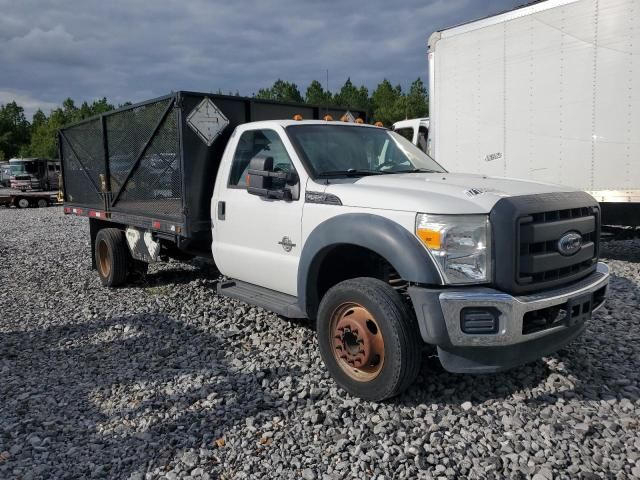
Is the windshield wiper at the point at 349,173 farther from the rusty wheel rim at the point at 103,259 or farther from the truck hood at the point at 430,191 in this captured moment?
the rusty wheel rim at the point at 103,259

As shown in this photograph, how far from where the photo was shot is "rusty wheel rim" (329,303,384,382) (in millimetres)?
3617

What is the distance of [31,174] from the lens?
35906mm

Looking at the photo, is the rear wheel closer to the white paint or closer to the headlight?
the white paint

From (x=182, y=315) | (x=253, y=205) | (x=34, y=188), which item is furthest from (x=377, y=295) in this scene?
(x=34, y=188)

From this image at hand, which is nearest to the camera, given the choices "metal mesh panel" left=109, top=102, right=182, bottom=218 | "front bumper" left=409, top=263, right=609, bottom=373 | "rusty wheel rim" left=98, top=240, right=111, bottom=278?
"front bumper" left=409, top=263, right=609, bottom=373

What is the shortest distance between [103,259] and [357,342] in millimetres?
5239

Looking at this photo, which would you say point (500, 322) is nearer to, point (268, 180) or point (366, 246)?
point (366, 246)

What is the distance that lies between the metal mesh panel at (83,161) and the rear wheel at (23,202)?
2059 centimetres

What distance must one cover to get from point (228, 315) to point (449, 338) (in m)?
3.10

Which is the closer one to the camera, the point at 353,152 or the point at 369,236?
the point at 369,236

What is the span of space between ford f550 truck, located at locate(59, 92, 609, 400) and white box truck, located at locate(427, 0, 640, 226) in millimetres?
3356

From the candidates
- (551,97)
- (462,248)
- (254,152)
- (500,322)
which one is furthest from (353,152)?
(551,97)

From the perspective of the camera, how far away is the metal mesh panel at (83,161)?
24.9 ft

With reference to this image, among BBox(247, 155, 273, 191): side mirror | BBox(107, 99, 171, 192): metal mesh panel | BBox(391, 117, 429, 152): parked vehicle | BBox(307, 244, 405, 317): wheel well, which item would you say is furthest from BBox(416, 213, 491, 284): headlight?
BBox(391, 117, 429, 152): parked vehicle
